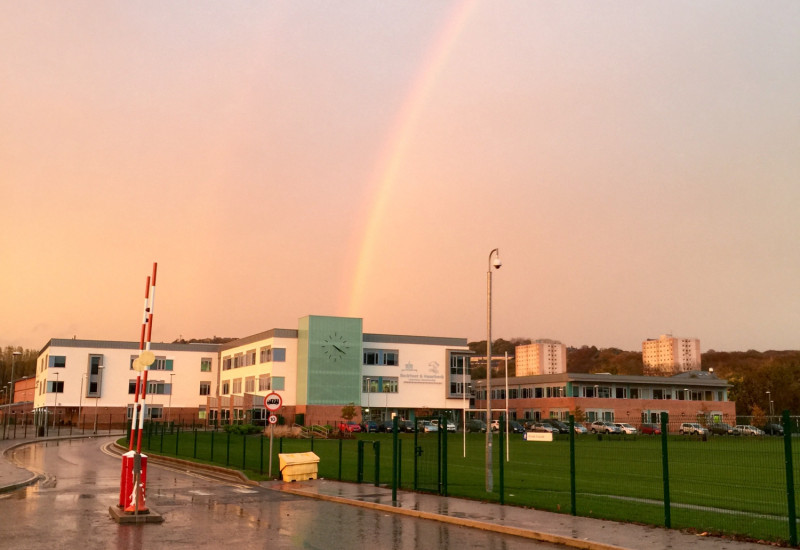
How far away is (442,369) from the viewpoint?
111750mm

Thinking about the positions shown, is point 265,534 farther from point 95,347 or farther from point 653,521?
point 95,347

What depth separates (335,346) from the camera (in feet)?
335

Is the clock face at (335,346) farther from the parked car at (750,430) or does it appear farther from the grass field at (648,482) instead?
the parked car at (750,430)

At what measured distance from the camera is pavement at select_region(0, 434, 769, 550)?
13945 millimetres

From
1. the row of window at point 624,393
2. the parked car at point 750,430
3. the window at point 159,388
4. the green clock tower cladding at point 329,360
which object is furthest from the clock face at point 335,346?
the parked car at point 750,430

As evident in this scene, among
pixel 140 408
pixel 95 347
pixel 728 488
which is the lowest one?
pixel 728 488

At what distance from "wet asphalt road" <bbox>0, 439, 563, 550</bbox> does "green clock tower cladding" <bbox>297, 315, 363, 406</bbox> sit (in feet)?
248

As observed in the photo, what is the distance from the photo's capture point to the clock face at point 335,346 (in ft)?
334

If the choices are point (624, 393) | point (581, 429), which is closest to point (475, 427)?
point (581, 429)

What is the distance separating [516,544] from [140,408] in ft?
28.4

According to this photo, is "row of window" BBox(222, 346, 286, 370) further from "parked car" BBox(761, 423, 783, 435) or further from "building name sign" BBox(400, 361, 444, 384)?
"parked car" BBox(761, 423, 783, 435)

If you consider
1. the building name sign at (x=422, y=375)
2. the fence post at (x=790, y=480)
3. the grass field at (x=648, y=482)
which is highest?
the building name sign at (x=422, y=375)

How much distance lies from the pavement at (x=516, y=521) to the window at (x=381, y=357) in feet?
270

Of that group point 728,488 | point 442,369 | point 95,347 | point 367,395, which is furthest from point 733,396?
point 728,488
